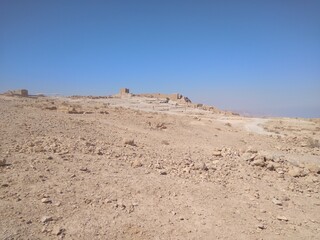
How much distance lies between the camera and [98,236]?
4.17 m

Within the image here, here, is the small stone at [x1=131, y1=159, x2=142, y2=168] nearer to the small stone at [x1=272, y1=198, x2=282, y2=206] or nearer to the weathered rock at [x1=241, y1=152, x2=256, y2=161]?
the small stone at [x1=272, y1=198, x2=282, y2=206]

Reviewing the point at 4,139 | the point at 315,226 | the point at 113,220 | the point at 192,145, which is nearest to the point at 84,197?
the point at 113,220

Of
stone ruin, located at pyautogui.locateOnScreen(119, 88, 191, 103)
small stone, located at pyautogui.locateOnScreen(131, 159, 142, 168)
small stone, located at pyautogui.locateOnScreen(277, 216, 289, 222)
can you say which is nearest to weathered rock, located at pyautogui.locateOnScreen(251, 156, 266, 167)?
small stone, located at pyautogui.locateOnScreen(277, 216, 289, 222)

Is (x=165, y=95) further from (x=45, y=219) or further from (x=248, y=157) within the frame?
(x=45, y=219)

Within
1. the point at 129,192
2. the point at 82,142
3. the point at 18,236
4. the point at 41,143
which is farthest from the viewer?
the point at 82,142

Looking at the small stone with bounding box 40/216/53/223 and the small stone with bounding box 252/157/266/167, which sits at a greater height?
the small stone with bounding box 252/157/266/167

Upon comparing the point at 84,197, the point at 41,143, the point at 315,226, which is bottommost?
the point at 315,226

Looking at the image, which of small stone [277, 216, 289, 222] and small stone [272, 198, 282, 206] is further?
small stone [272, 198, 282, 206]

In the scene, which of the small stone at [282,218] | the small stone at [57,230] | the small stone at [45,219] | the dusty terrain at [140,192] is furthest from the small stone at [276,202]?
the small stone at [45,219]

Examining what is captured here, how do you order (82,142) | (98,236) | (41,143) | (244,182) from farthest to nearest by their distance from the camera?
(82,142)
(41,143)
(244,182)
(98,236)

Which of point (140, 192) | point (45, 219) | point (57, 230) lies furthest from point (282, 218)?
point (45, 219)

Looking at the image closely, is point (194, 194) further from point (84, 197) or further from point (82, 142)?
point (82, 142)

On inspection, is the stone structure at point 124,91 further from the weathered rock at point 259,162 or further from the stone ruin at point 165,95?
the weathered rock at point 259,162

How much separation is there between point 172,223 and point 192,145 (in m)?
5.99
